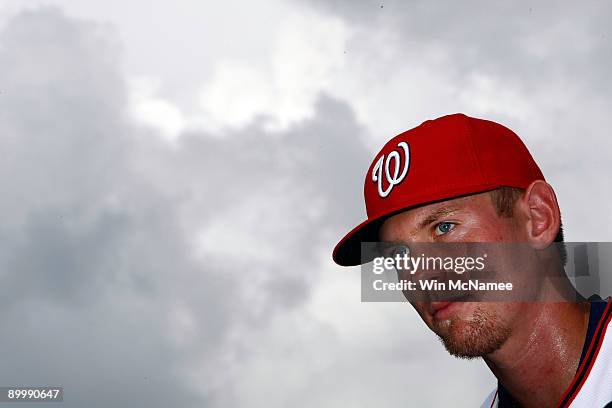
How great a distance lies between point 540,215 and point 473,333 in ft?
3.28

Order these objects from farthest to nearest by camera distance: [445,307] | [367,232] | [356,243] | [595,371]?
1. [356,243]
2. [367,232]
3. [445,307]
4. [595,371]

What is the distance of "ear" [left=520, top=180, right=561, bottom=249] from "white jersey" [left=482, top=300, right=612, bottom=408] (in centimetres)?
65

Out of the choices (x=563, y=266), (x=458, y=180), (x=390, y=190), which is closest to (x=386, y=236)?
(x=390, y=190)

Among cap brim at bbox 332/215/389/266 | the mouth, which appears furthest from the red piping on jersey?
cap brim at bbox 332/215/389/266

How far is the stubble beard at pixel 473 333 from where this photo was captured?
5.04 metres

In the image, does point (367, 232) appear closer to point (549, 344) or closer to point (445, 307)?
point (445, 307)

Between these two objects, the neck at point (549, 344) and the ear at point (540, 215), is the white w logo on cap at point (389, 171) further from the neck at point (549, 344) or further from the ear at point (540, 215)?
the neck at point (549, 344)

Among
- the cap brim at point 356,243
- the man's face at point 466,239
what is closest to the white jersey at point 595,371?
the man's face at point 466,239

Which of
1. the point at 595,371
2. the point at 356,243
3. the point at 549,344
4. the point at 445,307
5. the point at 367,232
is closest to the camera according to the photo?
the point at 595,371

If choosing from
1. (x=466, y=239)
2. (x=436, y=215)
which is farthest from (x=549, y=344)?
(x=436, y=215)

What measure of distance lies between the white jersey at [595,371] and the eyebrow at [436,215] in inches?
50.4

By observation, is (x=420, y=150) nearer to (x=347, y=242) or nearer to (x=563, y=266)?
(x=347, y=242)

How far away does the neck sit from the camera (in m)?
5.20

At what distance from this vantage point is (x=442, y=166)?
204 inches
